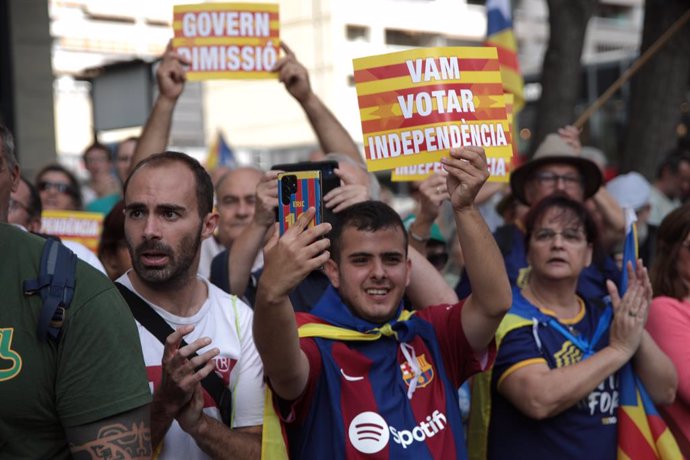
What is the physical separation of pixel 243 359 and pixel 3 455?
1.22m

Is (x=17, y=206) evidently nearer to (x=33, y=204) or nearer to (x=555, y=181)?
(x=33, y=204)

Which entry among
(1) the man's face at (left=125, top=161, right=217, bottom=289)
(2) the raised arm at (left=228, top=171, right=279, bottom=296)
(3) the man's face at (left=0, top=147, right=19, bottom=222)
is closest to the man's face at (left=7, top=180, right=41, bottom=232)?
(2) the raised arm at (left=228, top=171, right=279, bottom=296)

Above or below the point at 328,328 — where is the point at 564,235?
above

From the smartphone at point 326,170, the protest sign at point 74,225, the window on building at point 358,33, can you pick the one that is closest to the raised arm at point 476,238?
the smartphone at point 326,170

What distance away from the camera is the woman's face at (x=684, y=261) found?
4.95 metres

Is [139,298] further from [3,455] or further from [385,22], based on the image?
[385,22]

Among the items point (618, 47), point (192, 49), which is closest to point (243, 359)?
point (192, 49)

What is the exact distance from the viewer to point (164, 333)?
3.40 metres

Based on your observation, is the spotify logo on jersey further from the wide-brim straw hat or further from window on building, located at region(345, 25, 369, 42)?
window on building, located at region(345, 25, 369, 42)

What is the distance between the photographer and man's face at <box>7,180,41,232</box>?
5016 mm

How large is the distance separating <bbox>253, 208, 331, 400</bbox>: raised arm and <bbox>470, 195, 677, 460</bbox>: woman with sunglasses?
54.8 inches

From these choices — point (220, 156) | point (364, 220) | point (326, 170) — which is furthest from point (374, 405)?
point (220, 156)

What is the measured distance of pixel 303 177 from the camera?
3160 millimetres

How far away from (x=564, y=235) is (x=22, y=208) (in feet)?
8.30
